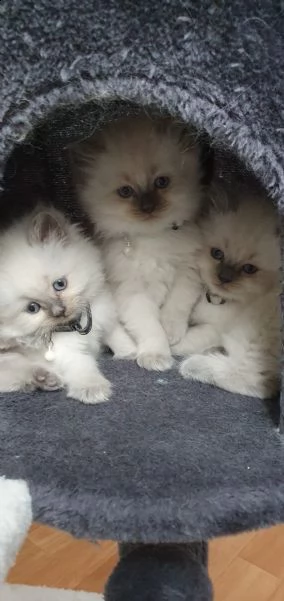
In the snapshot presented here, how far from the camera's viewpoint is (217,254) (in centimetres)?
135

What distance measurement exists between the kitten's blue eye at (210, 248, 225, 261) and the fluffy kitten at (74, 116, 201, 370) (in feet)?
0.17

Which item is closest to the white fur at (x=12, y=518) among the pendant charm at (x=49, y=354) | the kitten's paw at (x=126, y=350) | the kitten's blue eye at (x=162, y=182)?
the pendant charm at (x=49, y=354)

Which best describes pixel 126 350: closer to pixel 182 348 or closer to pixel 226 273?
pixel 182 348

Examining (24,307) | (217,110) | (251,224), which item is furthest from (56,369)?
(217,110)

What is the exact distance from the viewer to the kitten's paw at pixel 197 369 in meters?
1.18

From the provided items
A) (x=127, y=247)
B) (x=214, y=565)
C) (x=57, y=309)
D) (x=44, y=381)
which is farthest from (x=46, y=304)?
(x=214, y=565)

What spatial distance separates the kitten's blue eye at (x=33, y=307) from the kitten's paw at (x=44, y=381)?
13cm

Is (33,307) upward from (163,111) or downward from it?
downward

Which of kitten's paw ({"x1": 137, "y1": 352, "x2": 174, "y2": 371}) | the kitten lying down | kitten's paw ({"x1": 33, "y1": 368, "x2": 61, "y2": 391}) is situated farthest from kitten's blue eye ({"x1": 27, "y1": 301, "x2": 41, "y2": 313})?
kitten's paw ({"x1": 137, "y1": 352, "x2": 174, "y2": 371})

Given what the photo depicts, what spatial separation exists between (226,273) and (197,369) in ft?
0.73

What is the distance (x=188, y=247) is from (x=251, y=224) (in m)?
0.16

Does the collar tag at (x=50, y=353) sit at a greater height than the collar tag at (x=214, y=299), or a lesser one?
lesser

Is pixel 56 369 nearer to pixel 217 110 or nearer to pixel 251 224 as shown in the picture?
pixel 251 224

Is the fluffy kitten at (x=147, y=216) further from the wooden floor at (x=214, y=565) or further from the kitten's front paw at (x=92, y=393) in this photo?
the wooden floor at (x=214, y=565)
